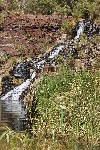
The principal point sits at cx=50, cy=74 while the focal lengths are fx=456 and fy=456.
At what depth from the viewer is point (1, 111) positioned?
19531mm

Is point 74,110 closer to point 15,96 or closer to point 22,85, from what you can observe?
point 15,96

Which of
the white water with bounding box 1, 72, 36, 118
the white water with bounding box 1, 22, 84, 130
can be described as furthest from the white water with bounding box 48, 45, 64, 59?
the white water with bounding box 1, 72, 36, 118

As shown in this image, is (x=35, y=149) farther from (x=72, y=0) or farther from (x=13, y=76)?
(x=72, y=0)

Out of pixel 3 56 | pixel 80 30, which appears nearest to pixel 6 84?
pixel 3 56

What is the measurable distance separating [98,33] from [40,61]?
26.0ft

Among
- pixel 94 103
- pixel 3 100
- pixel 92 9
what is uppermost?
pixel 92 9

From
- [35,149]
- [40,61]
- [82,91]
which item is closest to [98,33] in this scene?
[40,61]

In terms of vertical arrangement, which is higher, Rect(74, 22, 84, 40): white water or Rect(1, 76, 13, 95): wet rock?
Rect(74, 22, 84, 40): white water

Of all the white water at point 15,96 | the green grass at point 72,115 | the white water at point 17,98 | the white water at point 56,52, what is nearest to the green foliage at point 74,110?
the green grass at point 72,115

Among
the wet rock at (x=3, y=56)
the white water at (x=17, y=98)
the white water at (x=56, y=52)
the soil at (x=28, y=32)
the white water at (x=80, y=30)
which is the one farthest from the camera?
the white water at (x=80, y=30)

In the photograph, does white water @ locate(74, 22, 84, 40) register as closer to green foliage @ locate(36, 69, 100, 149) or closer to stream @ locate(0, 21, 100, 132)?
stream @ locate(0, 21, 100, 132)

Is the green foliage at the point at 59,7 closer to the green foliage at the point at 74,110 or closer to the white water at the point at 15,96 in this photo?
the white water at the point at 15,96

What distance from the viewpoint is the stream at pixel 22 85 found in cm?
1786

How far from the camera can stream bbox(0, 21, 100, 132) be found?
58.6 ft
